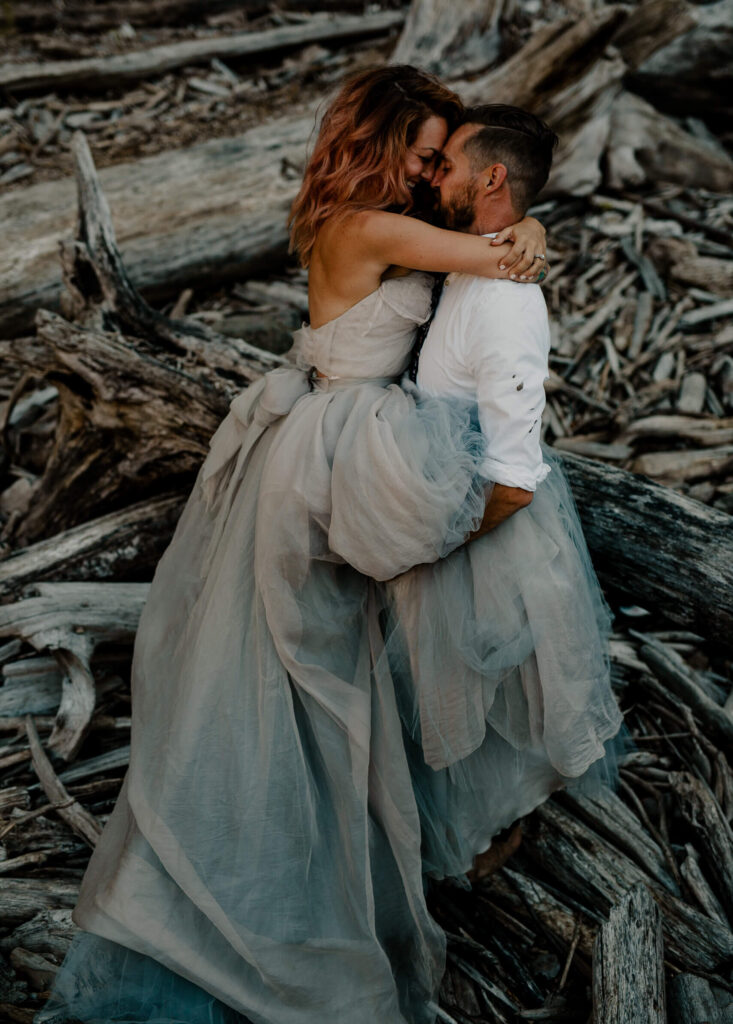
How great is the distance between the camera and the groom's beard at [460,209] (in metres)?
2.51

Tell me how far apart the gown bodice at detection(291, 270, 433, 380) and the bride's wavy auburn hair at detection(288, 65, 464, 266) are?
0.85ft

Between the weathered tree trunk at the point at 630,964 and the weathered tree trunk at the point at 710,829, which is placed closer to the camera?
the weathered tree trunk at the point at 630,964

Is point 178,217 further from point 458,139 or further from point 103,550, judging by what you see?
point 458,139

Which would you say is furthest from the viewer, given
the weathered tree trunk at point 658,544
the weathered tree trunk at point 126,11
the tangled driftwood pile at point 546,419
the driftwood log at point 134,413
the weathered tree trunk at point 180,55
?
the weathered tree trunk at point 126,11

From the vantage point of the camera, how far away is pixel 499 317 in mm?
2395

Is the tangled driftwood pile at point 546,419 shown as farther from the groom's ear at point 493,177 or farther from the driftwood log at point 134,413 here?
the groom's ear at point 493,177

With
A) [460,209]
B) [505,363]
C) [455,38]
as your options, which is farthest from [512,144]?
[455,38]

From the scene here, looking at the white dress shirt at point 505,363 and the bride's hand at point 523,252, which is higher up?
the bride's hand at point 523,252

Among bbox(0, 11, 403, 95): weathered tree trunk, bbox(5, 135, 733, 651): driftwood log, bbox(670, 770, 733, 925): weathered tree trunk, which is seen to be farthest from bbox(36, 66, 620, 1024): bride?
bbox(0, 11, 403, 95): weathered tree trunk

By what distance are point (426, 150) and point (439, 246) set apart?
38 cm

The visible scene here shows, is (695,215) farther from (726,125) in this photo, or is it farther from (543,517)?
(543,517)

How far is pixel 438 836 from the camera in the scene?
2.75 metres

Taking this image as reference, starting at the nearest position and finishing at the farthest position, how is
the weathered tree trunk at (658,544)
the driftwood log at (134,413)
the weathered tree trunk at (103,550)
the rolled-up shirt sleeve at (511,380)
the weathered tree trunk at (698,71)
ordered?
the rolled-up shirt sleeve at (511,380)
the weathered tree trunk at (658,544)
the driftwood log at (134,413)
the weathered tree trunk at (103,550)
the weathered tree trunk at (698,71)

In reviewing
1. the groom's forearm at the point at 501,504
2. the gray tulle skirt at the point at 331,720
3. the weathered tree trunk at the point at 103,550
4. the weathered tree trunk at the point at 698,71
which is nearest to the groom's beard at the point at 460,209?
the gray tulle skirt at the point at 331,720
